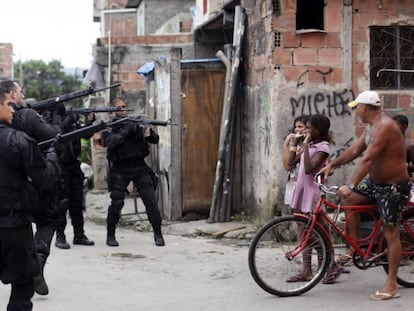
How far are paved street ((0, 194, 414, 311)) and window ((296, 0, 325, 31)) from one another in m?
2.92

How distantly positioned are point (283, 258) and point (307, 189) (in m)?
0.69

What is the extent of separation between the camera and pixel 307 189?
7000 millimetres

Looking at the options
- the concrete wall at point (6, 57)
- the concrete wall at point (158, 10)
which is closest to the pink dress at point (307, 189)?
the concrete wall at point (158, 10)

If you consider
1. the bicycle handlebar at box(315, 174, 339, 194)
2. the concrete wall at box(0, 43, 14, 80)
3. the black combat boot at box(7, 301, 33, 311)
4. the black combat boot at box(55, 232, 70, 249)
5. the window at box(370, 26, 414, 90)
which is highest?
the concrete wall at box(0, 43, 14, 80)

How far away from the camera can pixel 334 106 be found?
9.34 meters

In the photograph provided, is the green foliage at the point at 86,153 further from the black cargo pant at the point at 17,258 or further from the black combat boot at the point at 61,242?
the black cargo pant at the point at 17,258

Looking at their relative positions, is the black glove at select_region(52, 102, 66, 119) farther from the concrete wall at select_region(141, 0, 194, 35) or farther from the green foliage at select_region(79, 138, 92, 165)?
the concrete wall at select_region(141, 0, 194, 35)

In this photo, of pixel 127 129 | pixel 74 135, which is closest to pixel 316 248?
pixel 74 135

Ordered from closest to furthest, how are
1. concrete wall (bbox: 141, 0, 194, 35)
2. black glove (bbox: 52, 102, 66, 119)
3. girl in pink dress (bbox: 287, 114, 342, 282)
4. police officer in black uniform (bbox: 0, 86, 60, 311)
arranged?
police officer in black uniform (bbox: 0, 86, 60, 311)
girl in pink dress (bbox: 287, 114, 342, 282)
black glove (bbox: 52, 102, 66, 119)
concrete wall (bbox: 141, 0, 194, 35)

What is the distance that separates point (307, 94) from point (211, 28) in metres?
5.94

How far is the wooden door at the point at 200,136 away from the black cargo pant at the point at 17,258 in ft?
19.5

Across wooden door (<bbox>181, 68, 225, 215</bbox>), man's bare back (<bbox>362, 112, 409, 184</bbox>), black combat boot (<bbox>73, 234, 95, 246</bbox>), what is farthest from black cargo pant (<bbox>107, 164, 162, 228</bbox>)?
man's bare back (<bbox>362, 112, 409, 184</bbox>)

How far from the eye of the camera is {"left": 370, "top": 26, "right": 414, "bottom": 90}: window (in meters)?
9.40

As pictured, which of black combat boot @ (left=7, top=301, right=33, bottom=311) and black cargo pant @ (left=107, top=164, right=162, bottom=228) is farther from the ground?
black cargo pant @ (left=107, top=164, right=162, bottom=228)
